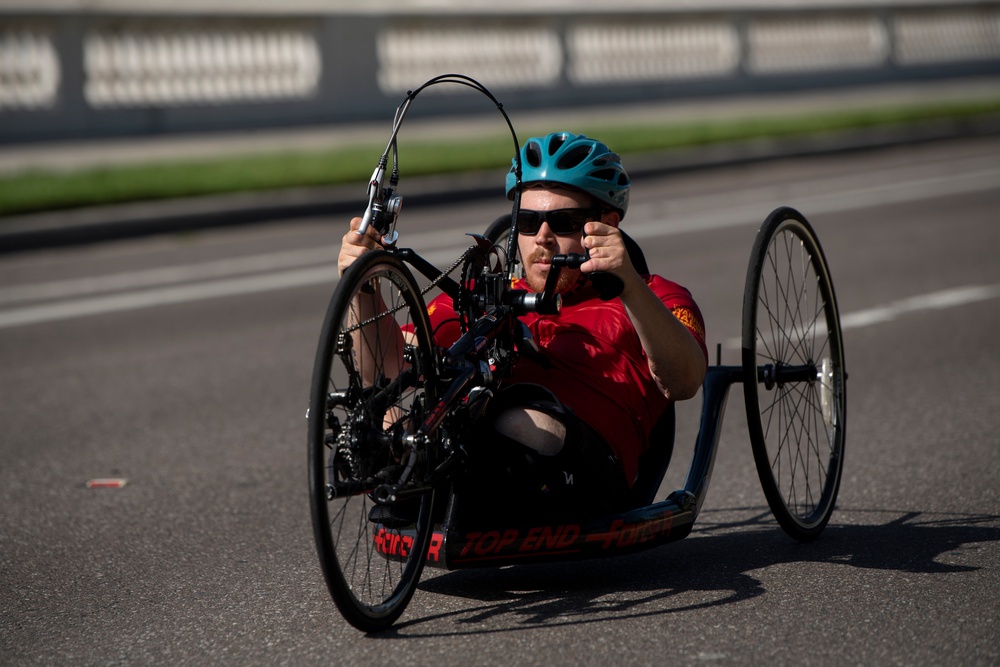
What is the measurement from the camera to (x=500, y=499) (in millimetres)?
3850

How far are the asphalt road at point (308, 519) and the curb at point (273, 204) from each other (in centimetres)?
112

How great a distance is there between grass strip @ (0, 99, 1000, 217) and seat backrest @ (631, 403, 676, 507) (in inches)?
362

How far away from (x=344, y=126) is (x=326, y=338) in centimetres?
1585

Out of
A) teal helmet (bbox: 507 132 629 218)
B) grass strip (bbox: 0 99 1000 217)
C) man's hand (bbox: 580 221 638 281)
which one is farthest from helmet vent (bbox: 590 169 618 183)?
grass strip (bbox: 0 99 1000 217)

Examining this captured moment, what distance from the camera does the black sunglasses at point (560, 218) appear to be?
13.3 ft

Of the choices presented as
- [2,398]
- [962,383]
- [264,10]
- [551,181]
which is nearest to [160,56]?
[264,10]

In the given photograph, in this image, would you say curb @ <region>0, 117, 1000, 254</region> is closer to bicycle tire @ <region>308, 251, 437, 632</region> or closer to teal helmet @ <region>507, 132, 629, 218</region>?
teal helmet @ <region>507, 132, 629, 218</region>

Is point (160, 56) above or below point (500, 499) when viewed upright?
above

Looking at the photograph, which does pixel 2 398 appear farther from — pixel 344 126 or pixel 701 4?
pixel 701 4

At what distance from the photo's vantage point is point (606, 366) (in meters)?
4.01

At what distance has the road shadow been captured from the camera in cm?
376

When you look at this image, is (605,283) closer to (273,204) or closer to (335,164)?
(273,204)

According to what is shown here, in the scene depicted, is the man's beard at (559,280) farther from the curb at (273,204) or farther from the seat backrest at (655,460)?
the curb at (273,204)

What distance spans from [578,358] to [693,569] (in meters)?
0.75
